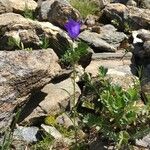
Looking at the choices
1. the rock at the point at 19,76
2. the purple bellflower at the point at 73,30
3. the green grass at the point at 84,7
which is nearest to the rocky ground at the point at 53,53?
the rock at the point at 19,76

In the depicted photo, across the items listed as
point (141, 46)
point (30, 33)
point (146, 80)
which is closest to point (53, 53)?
point (30, 33)

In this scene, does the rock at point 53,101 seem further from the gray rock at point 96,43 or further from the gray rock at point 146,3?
the gray rock at point 146,3

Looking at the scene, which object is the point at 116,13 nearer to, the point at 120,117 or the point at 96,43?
the point at 96,43

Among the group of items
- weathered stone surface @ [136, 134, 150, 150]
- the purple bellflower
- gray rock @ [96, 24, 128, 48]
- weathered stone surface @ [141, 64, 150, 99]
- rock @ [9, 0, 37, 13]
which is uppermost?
the purple bellflower

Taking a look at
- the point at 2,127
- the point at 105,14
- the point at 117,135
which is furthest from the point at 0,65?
the point at 105,14

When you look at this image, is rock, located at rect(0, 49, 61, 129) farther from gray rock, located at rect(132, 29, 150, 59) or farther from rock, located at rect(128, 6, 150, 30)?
rock, located at rect(128, 6, 150, 30)

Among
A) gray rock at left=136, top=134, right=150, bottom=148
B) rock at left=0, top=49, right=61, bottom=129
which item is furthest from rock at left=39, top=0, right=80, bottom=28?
gray rock at left=136, top=134, right=150, bottom=148

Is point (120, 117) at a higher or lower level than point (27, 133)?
higher
